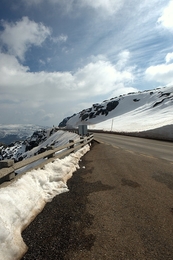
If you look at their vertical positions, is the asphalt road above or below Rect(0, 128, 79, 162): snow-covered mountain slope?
above

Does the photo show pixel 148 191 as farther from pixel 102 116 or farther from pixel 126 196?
pixel 102 116

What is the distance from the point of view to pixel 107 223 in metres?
3.49

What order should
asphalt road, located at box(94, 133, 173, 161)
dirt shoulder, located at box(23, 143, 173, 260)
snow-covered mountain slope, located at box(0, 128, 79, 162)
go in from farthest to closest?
snow-covered mountain slope, located at box(0, 128, 79, 162) → asphalt road, located at box(94, 133, 173, 161) → dirt shoulder, located at box(23, 143, 173, 260)

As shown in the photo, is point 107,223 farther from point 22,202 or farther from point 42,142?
point 42,142

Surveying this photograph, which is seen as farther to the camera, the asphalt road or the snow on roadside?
the asphalt road

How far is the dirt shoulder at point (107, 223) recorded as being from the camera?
2.73 meters

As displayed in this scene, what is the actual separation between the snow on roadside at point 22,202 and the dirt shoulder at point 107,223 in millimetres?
181

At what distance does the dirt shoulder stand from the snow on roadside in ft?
0.59

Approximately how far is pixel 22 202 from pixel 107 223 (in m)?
1.89

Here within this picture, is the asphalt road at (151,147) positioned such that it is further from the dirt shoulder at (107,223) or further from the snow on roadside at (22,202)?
the snow on roadside at (22,202)

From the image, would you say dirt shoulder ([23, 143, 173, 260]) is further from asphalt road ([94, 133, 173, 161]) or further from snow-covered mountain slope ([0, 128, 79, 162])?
asphalt road ([94, 133, 173, 161])

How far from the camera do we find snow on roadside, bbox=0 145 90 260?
275cm

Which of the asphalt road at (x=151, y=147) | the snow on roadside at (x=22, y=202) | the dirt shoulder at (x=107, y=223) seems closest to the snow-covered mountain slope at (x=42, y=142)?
the snow on roadside at (x=22, y=202)

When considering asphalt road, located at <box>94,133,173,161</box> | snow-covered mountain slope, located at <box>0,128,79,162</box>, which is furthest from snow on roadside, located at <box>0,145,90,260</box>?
asphalt road, located at <box>94,133,173,161</box>
